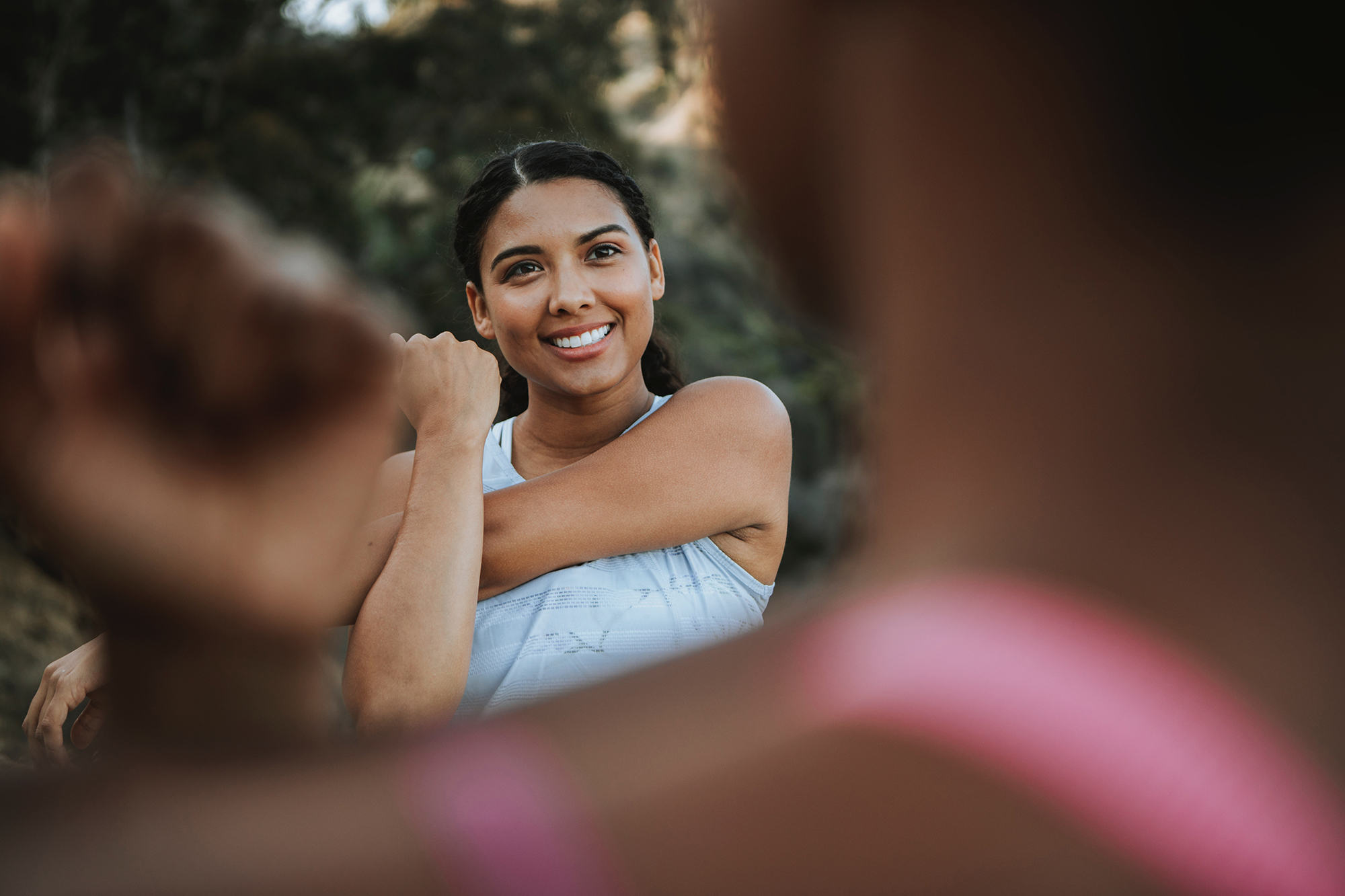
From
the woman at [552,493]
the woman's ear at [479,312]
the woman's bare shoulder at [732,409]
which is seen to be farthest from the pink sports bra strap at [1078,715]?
the woman's ear at [479,312]

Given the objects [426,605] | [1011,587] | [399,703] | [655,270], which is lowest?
[1011,587]

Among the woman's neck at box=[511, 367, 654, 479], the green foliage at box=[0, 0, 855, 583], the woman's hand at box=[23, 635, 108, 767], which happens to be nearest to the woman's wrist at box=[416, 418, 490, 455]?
the woman's neck at box=[511, 367, 654, 479]

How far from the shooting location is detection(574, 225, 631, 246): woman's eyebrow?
64.9 inches

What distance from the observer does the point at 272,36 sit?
26.6 feet

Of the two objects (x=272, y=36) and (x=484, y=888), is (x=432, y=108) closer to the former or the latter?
(x=272, y=36)

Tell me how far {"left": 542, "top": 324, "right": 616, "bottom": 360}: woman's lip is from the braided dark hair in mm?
202

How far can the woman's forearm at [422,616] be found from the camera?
123cm

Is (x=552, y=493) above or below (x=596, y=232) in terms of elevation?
below

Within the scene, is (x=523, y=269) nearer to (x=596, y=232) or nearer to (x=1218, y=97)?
(x=596, y=232)

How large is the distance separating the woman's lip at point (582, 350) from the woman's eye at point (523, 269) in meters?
0.12

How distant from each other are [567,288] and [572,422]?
0.84 feet

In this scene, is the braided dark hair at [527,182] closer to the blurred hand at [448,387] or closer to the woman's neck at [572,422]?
the woman's neck at [572,422]

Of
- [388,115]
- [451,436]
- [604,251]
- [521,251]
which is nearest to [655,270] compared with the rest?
[604,251]

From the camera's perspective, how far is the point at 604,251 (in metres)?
1.68
